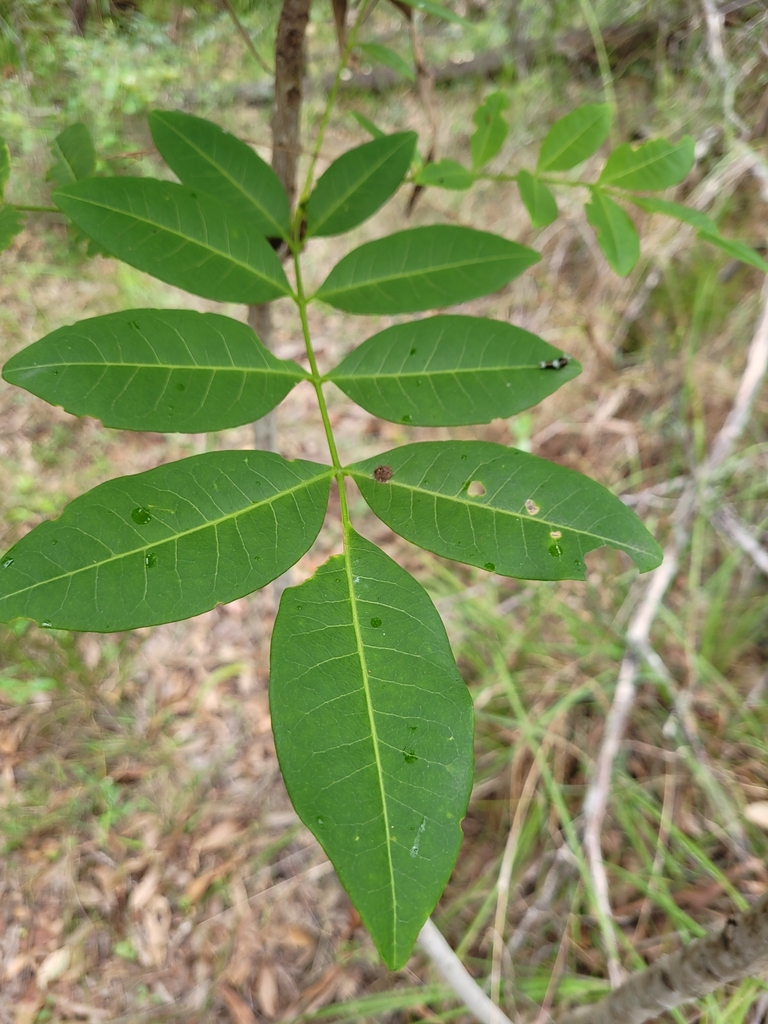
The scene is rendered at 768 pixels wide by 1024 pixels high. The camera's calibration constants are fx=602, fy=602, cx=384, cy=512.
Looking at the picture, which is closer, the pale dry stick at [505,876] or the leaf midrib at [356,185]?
the leaf midrib at [356,185]

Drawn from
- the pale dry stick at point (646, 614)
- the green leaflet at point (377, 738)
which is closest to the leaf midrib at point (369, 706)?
the green leaflet at point (377, 738)

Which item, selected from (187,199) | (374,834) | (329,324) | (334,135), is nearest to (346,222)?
(187,199)

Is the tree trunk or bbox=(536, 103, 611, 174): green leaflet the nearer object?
the tree trunk

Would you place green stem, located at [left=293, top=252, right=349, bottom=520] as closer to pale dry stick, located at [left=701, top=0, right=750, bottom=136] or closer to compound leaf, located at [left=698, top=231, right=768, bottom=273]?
compound leaf, located at [left=698, top=231, right=768, bottom=273]

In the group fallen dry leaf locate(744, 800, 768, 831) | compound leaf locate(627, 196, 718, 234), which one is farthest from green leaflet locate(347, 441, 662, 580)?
fallen dry leaf locate(744, 800, 768, 831)

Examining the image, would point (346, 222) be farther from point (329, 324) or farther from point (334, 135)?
point (329, 324)

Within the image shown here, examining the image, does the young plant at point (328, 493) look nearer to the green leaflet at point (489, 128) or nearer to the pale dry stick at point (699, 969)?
the green leaflet at point (489, 128)
